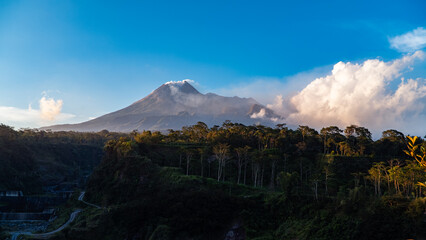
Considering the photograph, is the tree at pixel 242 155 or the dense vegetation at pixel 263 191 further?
the tree at pixel 242 155

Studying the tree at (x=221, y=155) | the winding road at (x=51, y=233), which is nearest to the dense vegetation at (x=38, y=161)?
the winding road at (x=51, y=233)

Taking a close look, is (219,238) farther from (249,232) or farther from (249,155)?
(249,155)

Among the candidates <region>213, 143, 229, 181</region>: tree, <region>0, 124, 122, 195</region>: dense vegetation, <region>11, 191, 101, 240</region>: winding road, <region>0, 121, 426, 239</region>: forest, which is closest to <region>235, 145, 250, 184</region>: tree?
<region>0, 121, 426, 239</region>: forest

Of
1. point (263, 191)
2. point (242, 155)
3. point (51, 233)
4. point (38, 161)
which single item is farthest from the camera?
point (38, 161)

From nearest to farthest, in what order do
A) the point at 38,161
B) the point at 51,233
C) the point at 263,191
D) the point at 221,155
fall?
the point at 263,191 → the point at 51,233 → the point at 221,155 → the point at 38,161

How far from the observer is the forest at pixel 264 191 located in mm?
22828

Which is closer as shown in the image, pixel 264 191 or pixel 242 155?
pixel 264 191

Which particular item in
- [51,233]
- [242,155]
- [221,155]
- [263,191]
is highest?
[242,155]

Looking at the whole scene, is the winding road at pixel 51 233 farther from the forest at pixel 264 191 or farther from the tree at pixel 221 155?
the tree at pixel 221 155

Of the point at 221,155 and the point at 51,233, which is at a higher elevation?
the point at 221,155

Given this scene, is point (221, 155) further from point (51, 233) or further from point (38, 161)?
Result: point (38, 161)

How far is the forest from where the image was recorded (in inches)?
899

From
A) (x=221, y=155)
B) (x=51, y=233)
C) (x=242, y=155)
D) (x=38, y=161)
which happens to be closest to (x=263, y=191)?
(x=221, y=155)

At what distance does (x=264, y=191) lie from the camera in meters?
32.8
